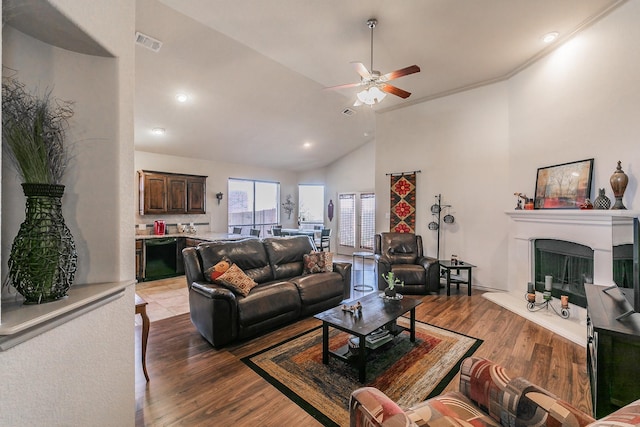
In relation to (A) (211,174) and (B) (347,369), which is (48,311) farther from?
(A) (211,174)

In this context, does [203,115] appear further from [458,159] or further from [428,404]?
[428,404]

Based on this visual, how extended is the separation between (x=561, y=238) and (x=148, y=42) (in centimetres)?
594

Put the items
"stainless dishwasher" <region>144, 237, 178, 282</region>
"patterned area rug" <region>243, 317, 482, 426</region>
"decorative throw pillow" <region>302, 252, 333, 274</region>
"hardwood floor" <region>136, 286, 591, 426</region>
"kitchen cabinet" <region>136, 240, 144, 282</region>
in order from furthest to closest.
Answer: "stainless dishwasher" <region>144, 237, 178, 282</region> < "kitchen cabinet" <region>136, 240, 144, 282</region> < "decorative throw pillow" <region>302, 252, 333, 274</region> < "patterned area rug" <region>243, 317, 482, 426</region> < "hardwood floor" <region>136, 286, 591, 426</region>

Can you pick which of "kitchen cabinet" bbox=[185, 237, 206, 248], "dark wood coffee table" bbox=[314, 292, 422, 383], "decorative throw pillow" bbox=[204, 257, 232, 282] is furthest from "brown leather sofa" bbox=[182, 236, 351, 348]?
"kitchen cabinet" bbox=[185, 237, 206, 248]

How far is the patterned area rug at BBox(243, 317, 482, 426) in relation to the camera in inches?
82.9

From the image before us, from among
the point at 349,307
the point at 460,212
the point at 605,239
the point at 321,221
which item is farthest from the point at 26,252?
the point at 321,221

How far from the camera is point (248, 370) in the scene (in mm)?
2461

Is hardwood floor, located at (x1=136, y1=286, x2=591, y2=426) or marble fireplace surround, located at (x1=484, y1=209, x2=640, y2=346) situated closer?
hardwood floor, located at (x1=136, y1=286, x2=591, y2=426)

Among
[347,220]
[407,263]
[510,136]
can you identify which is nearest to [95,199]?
→ [407,263]

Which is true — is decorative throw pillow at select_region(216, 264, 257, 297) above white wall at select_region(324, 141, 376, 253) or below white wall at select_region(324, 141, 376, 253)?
below

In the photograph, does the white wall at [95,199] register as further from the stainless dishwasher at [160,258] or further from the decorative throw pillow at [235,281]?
the stainless dishwasher at [160,258]

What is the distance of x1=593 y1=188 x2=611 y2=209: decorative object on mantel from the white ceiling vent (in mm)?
5670

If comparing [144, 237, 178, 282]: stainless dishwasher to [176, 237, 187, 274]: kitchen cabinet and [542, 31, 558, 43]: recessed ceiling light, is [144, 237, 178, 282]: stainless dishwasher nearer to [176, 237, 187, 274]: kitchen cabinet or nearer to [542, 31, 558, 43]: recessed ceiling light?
[176, 237, 187, 274]: kitchen cabinet

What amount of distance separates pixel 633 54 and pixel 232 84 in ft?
17.0
